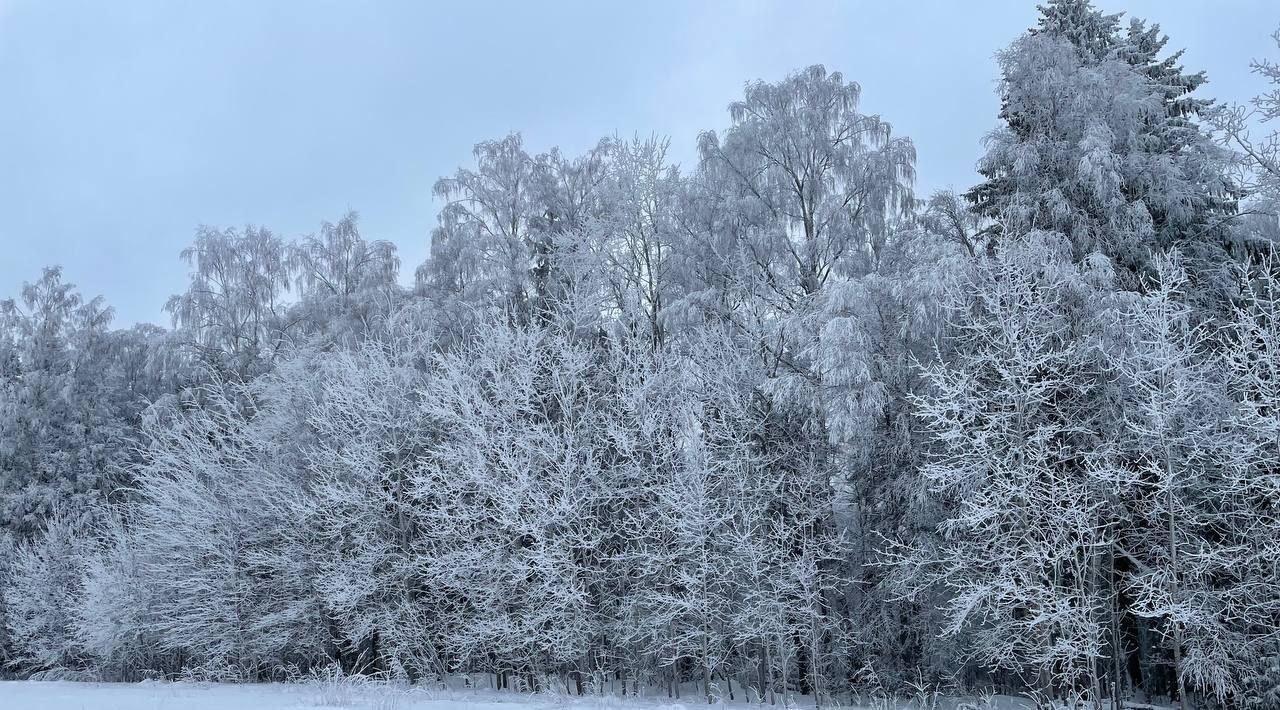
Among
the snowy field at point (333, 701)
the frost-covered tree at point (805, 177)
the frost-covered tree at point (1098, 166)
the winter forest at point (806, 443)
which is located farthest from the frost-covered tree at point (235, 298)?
the frost-covered tree at point (1098, 166)

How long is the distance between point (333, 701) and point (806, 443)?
29.9 feet

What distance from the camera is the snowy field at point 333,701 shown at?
1191cm

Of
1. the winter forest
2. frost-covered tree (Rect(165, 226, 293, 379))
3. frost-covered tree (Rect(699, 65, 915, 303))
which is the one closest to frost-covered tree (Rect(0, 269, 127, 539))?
frost-covered tree (Rect(165, 226, 293, 379))

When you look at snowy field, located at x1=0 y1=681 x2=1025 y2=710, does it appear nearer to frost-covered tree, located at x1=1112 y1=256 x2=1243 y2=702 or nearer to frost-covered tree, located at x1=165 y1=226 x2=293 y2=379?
frost-covered tree, located at x1=1112 y1=256 x2=1243 y2=702

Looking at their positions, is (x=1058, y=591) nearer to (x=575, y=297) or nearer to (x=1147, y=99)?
(x=1147, y=99)

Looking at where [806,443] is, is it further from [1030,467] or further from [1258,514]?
[1258,514]

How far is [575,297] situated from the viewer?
1938 cm

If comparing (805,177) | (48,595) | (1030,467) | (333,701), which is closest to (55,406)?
(48,595)

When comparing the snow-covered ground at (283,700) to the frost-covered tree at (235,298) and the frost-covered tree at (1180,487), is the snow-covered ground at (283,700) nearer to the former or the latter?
the frost-covered tree at (1180,487)

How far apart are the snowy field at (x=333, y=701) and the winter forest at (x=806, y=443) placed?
3.48 feet

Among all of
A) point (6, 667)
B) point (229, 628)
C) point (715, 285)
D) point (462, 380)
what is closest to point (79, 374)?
point (6, 667)

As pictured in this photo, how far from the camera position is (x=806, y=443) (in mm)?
16922

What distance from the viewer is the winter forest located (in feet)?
42.4

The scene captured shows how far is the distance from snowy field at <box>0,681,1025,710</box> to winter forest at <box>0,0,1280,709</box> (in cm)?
106
